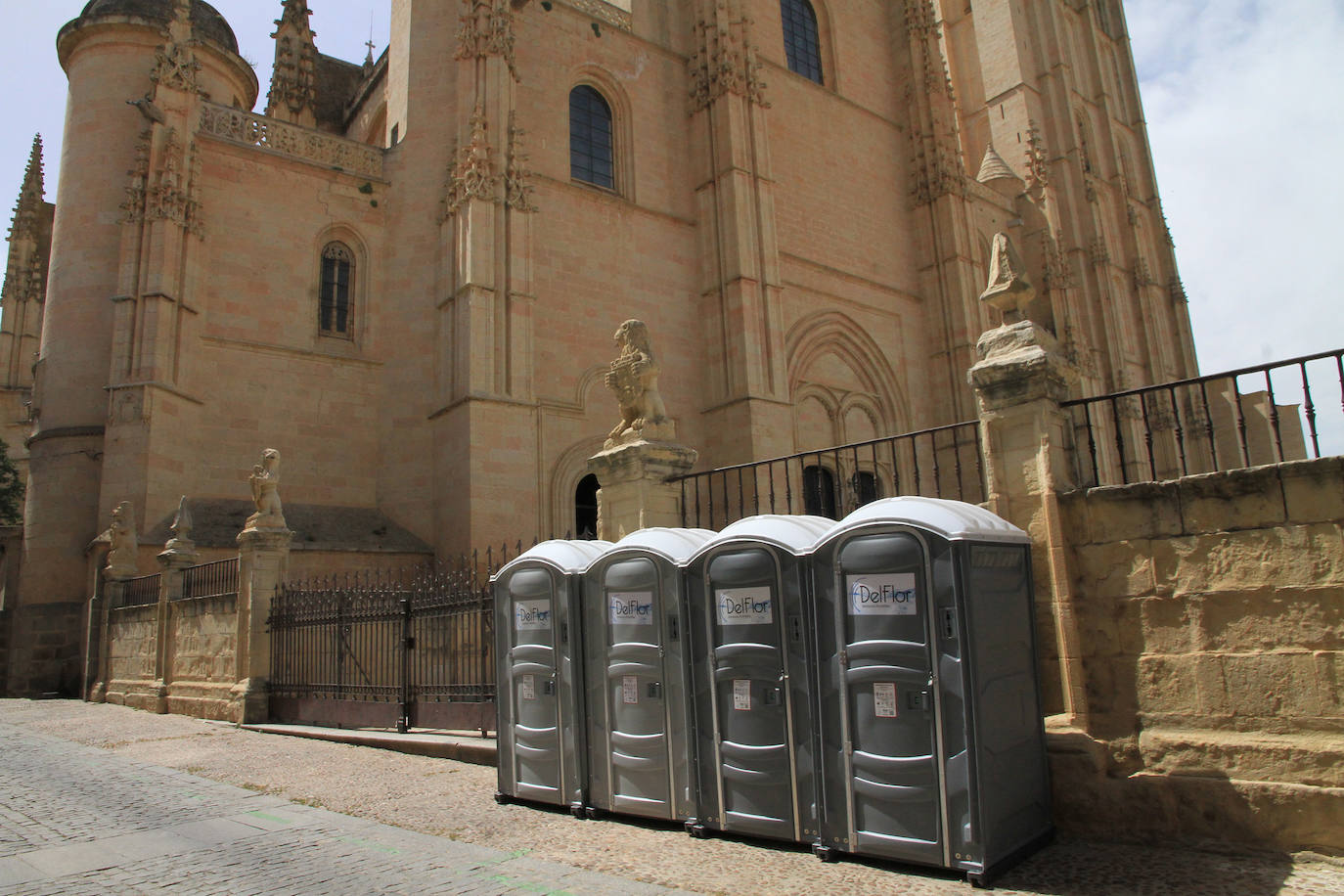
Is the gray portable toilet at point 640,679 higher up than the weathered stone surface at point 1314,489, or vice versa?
the weathered stone surface at point 1314,489

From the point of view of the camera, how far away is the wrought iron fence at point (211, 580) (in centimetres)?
1187

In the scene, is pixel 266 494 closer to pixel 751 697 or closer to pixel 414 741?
pixel 414 741

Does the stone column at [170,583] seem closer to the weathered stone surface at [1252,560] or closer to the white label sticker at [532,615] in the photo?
the white label sticker at [532,615]

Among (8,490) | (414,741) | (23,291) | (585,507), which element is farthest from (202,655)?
(23,291)

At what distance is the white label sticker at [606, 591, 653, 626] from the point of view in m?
5.46

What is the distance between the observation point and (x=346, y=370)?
16.4 metres

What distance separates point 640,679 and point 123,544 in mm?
11903

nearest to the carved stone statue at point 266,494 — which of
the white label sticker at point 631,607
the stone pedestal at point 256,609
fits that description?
the stone pedestal at point 256,609

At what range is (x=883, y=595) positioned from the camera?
4.46 m

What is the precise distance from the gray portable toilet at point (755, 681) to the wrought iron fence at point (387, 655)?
3599mm

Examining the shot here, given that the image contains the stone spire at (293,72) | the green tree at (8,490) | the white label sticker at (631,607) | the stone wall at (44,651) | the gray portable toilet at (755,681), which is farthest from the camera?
the green tree at (8,490)

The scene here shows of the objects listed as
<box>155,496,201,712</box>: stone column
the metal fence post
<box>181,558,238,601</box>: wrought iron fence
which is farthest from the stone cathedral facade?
the metal fence post

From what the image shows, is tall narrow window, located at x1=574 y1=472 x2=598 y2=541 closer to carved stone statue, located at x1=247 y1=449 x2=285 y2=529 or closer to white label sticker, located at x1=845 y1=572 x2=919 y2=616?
carved stone statue, located at x1=247 y1=449 x2=285 y2=529

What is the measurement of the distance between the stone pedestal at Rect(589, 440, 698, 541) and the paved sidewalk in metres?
3.31
